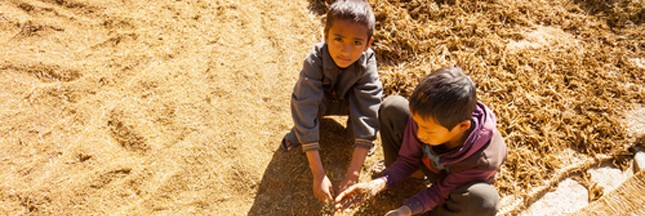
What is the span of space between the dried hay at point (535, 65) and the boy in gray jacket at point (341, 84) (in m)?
0.67

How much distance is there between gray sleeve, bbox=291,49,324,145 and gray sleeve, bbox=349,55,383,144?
0.22m

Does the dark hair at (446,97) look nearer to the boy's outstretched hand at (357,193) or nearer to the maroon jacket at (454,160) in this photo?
the maroon jacket at (454,160)

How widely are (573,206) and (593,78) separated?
108 centimetres

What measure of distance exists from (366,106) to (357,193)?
18.4 inches

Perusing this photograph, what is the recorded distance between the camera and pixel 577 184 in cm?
270

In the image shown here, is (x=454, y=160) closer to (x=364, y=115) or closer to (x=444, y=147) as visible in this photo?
(x=444, y=147)

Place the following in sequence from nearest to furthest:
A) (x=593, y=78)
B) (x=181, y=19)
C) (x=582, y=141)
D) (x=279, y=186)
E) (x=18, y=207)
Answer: (x=18, y=207)
(x=279, y=186)
(x=582, y=141)
(x=593, y=78)
(x=181, y=19)

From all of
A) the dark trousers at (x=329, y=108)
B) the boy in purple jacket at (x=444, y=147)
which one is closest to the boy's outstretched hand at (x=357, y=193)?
the boy in purple jacket at (x=444, y=147)

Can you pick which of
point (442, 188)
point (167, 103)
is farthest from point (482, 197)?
point (167, 103)

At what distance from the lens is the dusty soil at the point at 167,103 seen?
8.41 ft

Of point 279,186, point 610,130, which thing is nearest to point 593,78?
point 610,130

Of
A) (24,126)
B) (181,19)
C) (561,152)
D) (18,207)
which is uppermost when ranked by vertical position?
(181,19)

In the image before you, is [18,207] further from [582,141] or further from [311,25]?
[582,141]

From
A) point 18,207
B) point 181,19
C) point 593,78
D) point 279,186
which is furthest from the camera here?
point 181,19
